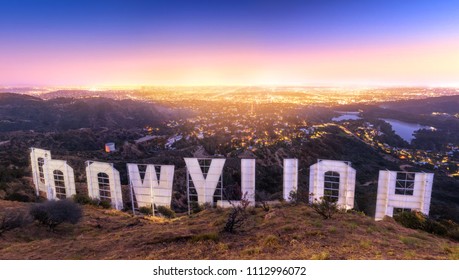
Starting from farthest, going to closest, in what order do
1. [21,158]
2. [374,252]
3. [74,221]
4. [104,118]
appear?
[104,118], [21,158], [74,221], [374,252]

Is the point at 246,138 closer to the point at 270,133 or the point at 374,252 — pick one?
the point at 270,133

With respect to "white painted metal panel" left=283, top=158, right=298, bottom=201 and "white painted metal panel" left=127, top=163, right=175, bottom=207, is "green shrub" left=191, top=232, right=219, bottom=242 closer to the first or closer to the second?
"white painted metal panel" left=127, top=163, right=175, bottom=207

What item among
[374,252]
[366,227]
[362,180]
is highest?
[374,252]

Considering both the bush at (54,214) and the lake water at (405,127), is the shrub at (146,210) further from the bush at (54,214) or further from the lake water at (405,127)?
the lake water at (405,127)

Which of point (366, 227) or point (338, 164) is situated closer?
point (366, 227)

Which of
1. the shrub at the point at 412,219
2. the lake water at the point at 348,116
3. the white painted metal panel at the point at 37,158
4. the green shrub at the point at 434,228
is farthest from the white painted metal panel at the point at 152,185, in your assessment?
the lake water at the point at 348,116

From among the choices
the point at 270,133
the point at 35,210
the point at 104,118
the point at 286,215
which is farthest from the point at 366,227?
the point at 104,118
